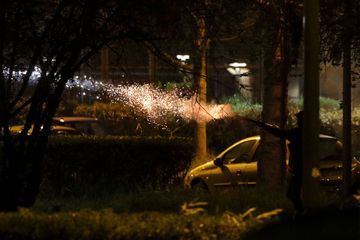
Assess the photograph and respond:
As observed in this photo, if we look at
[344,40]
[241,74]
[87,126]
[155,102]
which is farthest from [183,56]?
[155,102]

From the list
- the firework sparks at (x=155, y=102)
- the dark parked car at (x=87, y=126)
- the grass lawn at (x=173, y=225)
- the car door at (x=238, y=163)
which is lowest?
the grass lawn at (x=173, y=225)

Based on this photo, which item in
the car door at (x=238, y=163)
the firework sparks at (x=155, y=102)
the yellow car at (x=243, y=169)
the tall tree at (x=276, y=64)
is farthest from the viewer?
the firework sparks at (x=155, y=102)

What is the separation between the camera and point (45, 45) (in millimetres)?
10836

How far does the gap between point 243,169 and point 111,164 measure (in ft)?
8.10

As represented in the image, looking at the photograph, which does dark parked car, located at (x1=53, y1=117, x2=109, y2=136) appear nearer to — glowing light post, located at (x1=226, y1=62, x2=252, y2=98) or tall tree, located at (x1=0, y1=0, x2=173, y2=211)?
glowing light post, located at (x1=226, y1=62, x2=252, y2=98)

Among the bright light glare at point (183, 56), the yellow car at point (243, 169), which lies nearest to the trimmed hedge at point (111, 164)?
the yellow car at point (243, 169)

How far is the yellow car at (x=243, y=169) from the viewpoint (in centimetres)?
1573

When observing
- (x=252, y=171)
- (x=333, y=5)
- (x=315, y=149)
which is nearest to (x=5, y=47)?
(x=315, y=149)

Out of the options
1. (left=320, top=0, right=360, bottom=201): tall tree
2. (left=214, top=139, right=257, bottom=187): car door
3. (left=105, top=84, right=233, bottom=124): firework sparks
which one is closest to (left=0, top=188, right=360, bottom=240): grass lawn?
(left=320, top=0, right=360, bottom=201): tall tree

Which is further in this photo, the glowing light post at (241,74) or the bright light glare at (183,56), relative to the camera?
the bright light glare at (183,56)

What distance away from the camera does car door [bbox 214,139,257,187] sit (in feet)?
54.8

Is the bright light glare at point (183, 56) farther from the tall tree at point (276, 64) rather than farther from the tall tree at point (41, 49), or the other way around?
the tall tree at point (41, 49)

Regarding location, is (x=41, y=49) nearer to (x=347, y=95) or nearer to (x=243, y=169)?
(x=347, y=95)

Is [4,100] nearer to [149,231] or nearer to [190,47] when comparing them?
[149,231]
